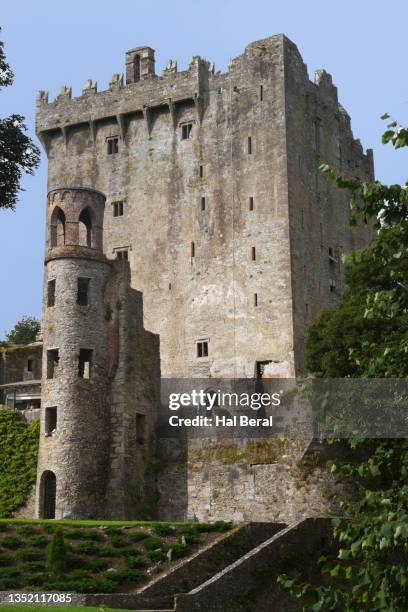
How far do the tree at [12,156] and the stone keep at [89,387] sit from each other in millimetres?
21718

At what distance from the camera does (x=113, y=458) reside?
150ft

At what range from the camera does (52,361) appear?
154 feet

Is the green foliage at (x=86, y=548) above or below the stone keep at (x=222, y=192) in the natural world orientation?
below

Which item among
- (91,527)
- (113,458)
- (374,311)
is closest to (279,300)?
(113,458)

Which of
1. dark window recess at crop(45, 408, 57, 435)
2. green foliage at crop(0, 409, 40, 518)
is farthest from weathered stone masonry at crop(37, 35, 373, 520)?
dark window recess at crop(45, 408, 57, 435)

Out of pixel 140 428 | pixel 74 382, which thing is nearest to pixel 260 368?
pixel 140 428

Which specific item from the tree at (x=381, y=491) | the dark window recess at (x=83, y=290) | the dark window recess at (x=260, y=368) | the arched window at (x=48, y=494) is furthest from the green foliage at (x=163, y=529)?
the dark window recess at (x=260, y=368)

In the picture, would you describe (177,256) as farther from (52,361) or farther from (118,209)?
(52,361)

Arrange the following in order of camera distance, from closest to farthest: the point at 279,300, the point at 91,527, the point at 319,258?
the point at 91,527 → the point at 279,300 → the point at 319,258

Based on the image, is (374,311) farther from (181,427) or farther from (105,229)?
(105,229)

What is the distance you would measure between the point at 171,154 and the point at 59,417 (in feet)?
78.1

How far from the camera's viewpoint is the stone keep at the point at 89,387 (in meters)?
45.2

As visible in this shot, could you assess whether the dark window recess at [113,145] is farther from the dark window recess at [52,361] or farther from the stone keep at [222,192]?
the dark window recess at [52,361]

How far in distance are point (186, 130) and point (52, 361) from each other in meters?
22.3
